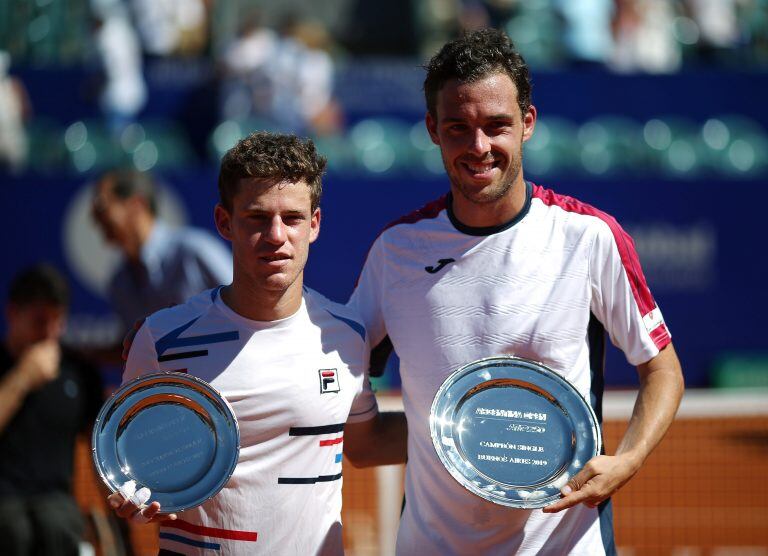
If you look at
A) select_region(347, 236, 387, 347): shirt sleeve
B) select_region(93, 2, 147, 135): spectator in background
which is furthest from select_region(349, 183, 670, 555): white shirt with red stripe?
select_region(93, 2, 147, 135): spectator in background

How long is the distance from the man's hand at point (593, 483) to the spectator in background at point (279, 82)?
8.07 meters

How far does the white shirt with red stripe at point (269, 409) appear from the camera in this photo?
266 centimetres

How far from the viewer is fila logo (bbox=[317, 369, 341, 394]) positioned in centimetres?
280

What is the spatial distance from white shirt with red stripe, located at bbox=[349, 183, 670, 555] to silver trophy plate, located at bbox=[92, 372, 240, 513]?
559mm

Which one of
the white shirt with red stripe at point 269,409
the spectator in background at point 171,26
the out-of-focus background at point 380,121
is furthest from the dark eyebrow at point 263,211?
the spectator in background at point 171,26

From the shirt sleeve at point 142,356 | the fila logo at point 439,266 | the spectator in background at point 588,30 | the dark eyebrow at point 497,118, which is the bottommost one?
the shirt sleeve at point 142,356

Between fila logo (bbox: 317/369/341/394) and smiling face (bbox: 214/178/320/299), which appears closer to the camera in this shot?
smiling face (bbox: 214/178/320/299)

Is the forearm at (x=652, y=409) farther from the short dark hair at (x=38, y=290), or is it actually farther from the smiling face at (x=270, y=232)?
the short dark hair at (x=38, y=290)

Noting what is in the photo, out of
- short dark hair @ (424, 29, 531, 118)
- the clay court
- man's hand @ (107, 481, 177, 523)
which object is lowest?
the clay court

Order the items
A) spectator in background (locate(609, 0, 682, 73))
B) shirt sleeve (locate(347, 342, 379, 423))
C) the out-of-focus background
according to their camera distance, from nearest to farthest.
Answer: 1. shirt sleeve (locate(347, 342, 379, 423))
2. the out-of-focus background
3. spectator in background (locate(609, 0, 682, 73))

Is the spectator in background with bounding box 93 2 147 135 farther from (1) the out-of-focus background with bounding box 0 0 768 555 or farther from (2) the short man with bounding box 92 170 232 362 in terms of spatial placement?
(2) the short man with bounding box 92 170 232 362

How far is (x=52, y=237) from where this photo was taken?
9.55 metres

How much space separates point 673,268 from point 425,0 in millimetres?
4300

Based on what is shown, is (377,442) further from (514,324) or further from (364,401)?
(514,324)
